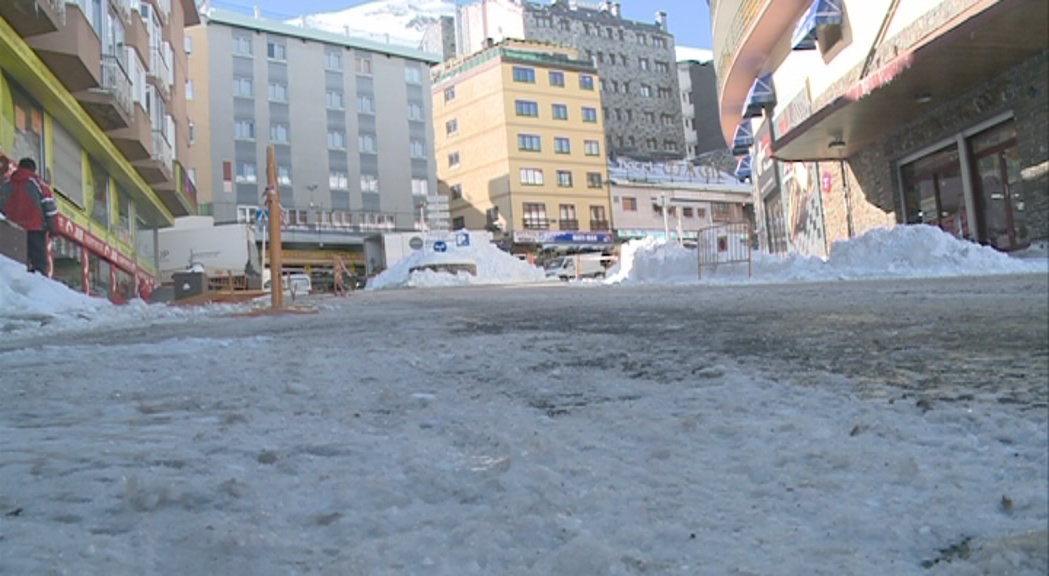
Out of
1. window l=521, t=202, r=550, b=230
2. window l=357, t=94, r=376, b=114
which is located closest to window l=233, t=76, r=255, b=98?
window l=357, t=94, r=376, b=114

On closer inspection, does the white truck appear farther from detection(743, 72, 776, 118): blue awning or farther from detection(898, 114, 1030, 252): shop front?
detection(898, 114, 1030, 252): shop front

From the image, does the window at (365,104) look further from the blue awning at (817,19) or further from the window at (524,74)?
the blue awning at (817,19)

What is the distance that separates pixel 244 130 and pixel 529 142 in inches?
762

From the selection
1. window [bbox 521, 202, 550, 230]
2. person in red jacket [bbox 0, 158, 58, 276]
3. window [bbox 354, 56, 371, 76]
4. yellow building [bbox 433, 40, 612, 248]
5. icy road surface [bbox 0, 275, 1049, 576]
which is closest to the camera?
icy road surface [bbox 0, 275, 1049, 576]

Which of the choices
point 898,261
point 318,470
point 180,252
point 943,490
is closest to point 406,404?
point 318,470

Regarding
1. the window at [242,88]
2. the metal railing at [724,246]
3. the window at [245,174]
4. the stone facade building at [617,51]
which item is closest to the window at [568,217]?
the stone facade building at [617,51]

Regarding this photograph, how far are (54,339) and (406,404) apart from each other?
379cm

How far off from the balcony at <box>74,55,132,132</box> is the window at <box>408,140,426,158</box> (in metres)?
34.6

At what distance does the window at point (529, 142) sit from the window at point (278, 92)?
52.8ft

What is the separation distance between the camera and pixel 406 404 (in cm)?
250

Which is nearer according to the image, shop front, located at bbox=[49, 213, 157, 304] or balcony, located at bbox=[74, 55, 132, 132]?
shop front, located at bbox=[49, 213, 157, 304]

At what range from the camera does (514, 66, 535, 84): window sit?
55047mm

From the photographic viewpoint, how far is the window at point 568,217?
54812 millimetres

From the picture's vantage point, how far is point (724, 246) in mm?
16219
